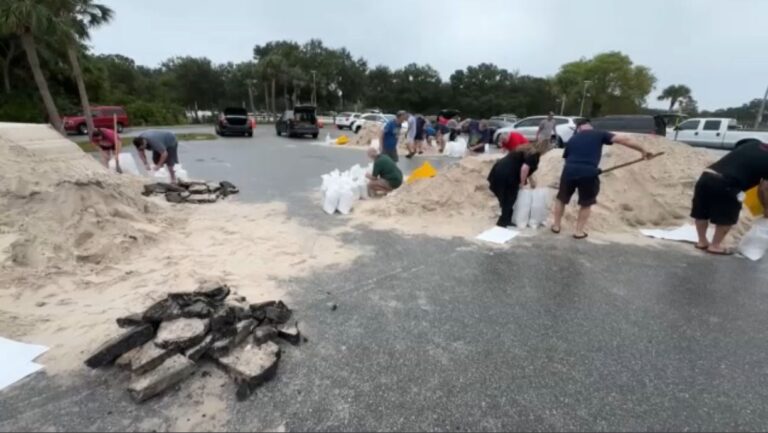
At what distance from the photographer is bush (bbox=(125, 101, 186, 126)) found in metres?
32.8

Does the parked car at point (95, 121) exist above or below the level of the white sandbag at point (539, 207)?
above

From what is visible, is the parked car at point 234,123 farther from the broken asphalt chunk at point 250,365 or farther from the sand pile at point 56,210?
the broken asphalt chunk at point 250,365

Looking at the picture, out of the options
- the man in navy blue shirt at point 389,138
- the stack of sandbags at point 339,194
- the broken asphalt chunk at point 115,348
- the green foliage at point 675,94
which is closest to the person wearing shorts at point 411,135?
the man in navy blue shirt at point 389,138

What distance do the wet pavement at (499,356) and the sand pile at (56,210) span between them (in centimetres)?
192

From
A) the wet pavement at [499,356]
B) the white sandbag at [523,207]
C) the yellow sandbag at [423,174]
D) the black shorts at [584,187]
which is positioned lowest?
the wet pavement at [499,356]

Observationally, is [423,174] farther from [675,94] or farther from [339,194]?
[675,94]

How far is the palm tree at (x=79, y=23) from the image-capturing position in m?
15.5

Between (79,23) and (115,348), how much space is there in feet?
68.7

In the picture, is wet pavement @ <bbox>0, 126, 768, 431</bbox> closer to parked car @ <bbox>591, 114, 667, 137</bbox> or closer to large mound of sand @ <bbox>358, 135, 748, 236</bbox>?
large mound of sand @ <bbox>358, 135, 748, 236</bbox>

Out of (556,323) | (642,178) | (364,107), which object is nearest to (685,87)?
(364,107)

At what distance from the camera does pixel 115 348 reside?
2291 millimetres

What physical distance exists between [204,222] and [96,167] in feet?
6.02

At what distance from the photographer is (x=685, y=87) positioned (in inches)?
2530

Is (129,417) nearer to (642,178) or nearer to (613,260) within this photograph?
(613,260)
